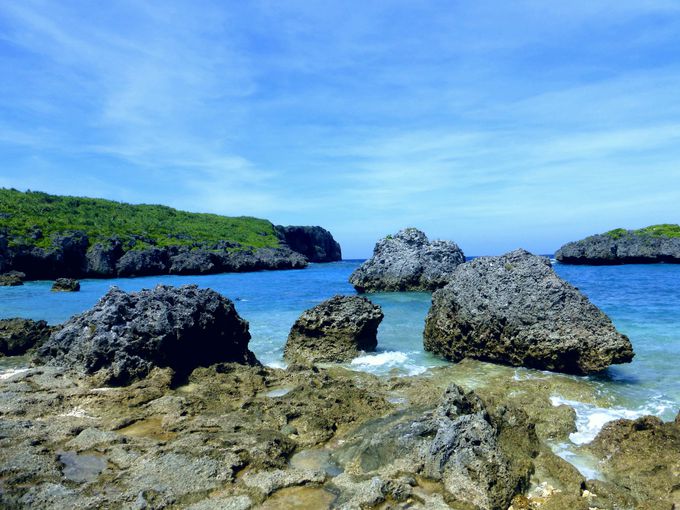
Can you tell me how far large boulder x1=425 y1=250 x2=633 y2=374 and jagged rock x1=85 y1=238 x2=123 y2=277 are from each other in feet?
189

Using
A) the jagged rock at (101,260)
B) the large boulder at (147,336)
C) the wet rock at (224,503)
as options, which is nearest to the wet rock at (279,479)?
the wet rock at (224,503)

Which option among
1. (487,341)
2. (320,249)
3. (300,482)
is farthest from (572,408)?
(320,249)

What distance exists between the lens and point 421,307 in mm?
31438

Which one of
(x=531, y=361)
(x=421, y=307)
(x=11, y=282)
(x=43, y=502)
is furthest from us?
(x=11, y=282)

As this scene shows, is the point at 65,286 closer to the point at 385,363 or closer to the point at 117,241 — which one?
the point at 117,241

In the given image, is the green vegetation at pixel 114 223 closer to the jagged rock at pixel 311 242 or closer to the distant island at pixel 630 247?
the jagged rock at pixel 311 242

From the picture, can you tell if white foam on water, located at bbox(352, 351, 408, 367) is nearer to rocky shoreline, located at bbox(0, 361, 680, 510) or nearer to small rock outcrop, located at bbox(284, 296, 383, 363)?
small rock outcrop, located at bbox(284, 296, 383, 363)

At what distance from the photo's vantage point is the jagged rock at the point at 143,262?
66688 mm

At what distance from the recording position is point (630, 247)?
80.1 m

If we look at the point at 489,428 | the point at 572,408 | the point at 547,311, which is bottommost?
the point at 572,408

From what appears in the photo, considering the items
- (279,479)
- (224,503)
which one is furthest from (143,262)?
(224,503)

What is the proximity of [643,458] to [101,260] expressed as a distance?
6680 cm

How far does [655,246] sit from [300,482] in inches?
3439

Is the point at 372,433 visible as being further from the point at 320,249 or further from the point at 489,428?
the point at 320,249
